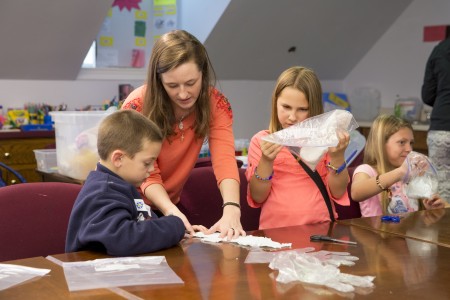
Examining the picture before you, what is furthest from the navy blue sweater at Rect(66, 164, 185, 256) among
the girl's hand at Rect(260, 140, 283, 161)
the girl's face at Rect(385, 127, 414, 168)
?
the girl's face at Rect(385, 127, 414, 168)

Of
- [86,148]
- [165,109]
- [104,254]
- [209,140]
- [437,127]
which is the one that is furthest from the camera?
[437,127]

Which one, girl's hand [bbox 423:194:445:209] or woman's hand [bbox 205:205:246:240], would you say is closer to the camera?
woman's hand [bbox 205:205:246:240]

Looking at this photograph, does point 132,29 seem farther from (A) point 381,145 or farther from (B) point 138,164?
(B) point 138,164

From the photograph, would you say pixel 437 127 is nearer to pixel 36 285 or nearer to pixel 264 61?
pixel 264 61

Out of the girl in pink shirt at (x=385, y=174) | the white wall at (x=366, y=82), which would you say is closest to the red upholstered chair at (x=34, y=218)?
the girl in pink shirt at (x=385, y=174)

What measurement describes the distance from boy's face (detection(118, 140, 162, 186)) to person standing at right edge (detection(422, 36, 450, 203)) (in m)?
2.49

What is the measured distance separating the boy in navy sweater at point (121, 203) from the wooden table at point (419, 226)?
26.1 inches

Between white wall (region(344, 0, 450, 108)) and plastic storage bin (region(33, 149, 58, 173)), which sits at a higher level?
white wall (region(344, 0, 450, 108))

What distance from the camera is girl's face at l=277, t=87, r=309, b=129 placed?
2.28m

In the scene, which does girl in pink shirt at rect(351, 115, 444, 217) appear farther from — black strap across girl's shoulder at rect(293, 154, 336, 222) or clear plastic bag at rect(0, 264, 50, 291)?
clear plastic bag at rect(0, 264, 50, 291)

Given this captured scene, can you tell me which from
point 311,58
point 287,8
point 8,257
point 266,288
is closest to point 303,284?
point 266,288

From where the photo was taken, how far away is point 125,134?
178 centimetres

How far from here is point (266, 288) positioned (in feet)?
4.53

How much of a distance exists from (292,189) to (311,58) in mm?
4051
